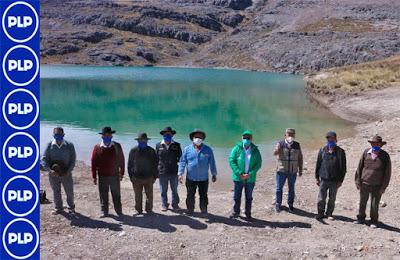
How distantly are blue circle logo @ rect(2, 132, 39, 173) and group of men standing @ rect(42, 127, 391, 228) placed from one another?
18.9 feet

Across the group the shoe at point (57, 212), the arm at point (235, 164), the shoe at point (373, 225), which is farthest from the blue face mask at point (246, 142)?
the shoe at point (57, 212)

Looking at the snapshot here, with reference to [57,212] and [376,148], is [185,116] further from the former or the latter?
[376,148]

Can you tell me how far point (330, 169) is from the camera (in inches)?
393

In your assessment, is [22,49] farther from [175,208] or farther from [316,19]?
[316,19]

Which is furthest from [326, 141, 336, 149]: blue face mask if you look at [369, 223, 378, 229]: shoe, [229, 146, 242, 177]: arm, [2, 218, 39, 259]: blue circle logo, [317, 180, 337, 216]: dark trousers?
[2, 218, 39, 259]: blue circle logo

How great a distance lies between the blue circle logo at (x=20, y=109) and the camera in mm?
3811

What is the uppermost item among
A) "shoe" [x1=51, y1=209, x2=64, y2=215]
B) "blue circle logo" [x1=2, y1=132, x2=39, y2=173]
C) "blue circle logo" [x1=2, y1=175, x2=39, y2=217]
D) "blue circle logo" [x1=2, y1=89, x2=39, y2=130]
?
"blue circle logo" [x1=2, y1=89, x2=39, y2=130]

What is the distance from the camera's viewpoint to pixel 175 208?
1083cm

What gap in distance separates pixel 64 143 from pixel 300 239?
5.23 m

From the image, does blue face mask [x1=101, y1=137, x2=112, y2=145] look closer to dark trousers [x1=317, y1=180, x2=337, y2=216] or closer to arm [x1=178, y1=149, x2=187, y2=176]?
arm [x1=178, y1=149, x2=187, y2=176]

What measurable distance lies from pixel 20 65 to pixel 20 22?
1.19 feet

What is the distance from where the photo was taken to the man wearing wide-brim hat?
9570mm

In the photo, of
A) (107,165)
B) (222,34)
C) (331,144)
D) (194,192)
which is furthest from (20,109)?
(222,34)

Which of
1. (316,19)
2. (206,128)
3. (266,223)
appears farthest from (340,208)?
(316,19)
